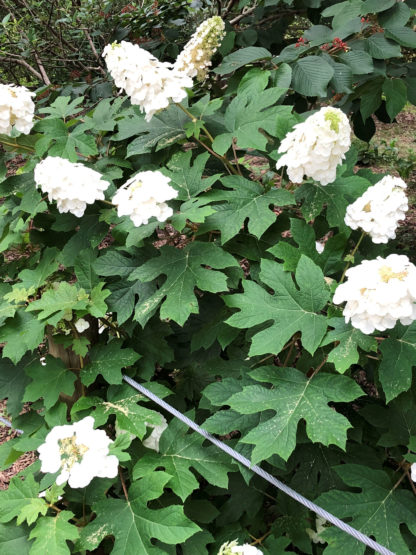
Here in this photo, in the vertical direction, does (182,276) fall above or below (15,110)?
below

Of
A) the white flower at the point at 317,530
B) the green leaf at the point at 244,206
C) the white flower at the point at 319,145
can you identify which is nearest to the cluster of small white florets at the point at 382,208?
the white flower at the point at 319,145

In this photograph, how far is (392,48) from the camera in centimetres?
208

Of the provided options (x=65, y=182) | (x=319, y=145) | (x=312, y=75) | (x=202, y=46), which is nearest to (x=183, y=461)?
(x=65, y=182)

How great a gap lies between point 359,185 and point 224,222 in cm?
49

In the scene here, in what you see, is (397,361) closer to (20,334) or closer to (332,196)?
(332,196)

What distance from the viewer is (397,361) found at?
138cm

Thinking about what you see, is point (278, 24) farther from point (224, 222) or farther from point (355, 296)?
point (355, 296)

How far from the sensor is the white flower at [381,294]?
3.86ft

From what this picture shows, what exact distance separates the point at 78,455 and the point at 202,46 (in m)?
1.70

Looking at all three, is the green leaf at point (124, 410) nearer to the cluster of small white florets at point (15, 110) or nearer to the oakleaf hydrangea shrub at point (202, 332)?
the oakleaf hydrangea shrub at point (202, 332)

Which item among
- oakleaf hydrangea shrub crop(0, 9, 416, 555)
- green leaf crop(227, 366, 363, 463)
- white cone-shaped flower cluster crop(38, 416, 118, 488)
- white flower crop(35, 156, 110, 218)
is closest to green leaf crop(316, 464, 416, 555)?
oakleaf hydrangea shrub crop(0, 9, 416, 555)

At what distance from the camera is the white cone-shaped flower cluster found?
1.33 m

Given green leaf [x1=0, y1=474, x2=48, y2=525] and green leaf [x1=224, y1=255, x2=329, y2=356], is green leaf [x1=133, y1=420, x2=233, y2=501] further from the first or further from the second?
green leaf [x1=224, y1=255, x2=329, y2=356]

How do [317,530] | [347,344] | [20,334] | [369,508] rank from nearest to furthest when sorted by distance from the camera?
[347,344] < [369,508] < [20,334] < [317,530]
